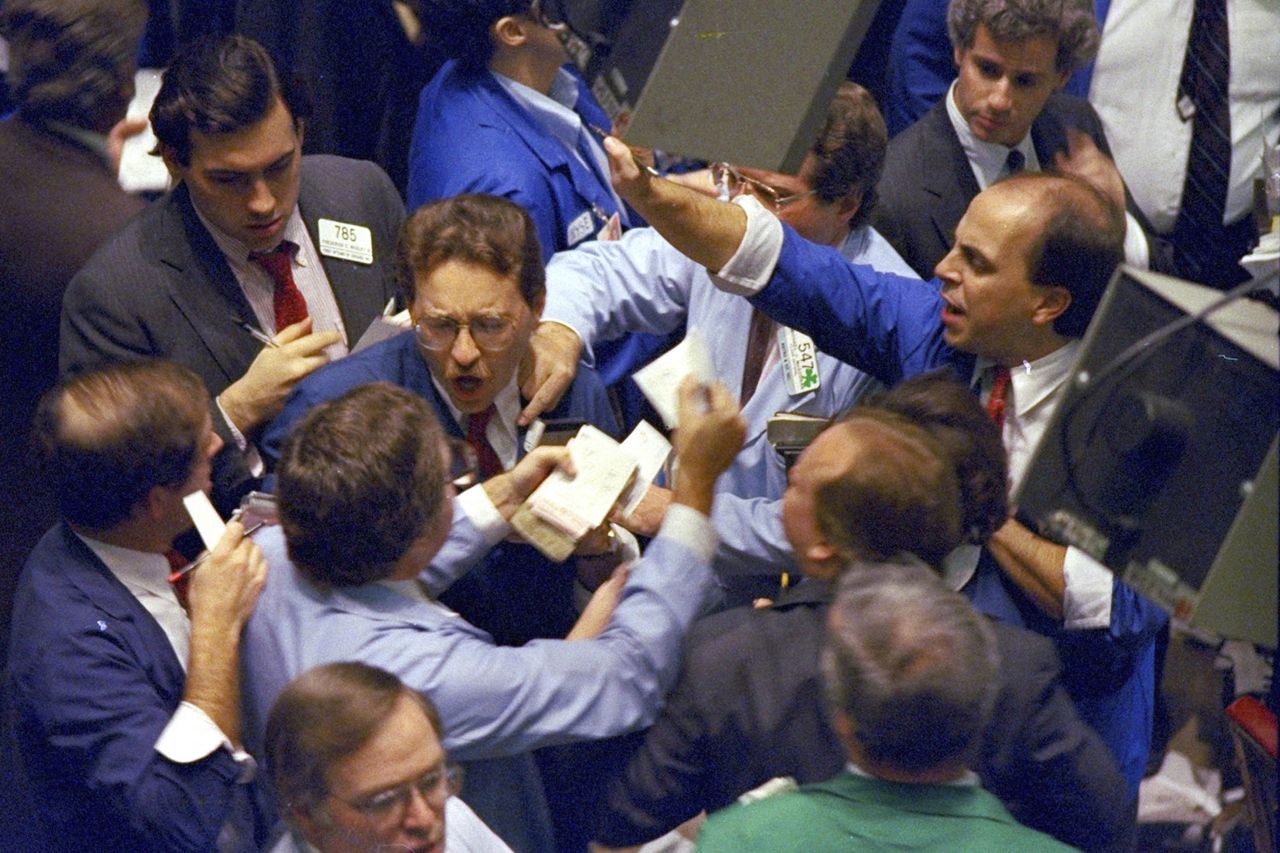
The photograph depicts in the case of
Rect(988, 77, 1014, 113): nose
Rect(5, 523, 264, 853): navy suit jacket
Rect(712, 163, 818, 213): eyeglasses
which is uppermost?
Rect(988, 77, 1014, 113): nose

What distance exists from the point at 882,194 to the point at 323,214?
1307 millimetres

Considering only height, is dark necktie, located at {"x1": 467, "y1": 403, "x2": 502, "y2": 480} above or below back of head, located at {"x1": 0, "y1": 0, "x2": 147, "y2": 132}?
below

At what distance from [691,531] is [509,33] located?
1815 millimetres

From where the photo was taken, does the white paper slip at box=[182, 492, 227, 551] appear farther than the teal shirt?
Yes

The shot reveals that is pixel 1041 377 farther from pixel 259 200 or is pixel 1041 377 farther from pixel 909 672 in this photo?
pixel 259 200

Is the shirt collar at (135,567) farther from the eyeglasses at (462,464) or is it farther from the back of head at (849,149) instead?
the back of head at (849,149)

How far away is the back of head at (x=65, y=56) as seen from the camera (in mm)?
3293

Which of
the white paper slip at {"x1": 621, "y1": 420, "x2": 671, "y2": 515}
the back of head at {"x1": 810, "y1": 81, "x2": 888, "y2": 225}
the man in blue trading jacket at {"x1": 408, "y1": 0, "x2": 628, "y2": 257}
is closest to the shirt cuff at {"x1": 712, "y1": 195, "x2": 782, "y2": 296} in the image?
the white paper slip at {"x1": 621, "y1": 420, "x2": 671, "y2": 515}

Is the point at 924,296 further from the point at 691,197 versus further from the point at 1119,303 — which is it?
the point at 1119,303

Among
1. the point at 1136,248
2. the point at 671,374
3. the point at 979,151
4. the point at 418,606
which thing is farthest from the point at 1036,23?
the point at 418,606

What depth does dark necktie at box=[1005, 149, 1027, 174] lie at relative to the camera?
3938mm

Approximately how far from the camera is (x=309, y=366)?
3086mm

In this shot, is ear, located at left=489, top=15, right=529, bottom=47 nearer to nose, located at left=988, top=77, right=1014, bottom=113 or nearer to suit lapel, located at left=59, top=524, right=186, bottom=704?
nose, located at left=988, top=77, right=1014, bottom=113

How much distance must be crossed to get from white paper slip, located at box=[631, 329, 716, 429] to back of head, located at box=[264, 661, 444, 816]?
0.78m
